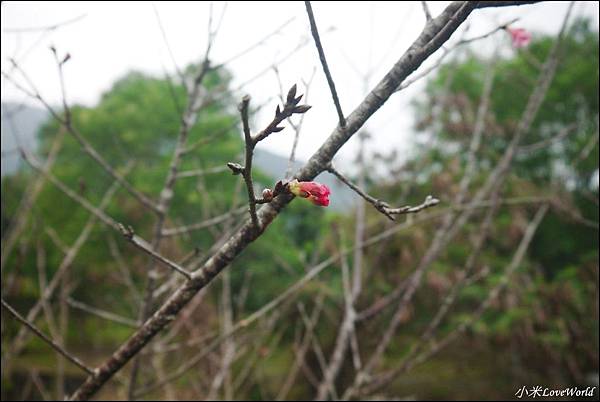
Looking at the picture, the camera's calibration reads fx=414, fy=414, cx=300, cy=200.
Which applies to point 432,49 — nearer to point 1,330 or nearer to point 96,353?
point 1,330

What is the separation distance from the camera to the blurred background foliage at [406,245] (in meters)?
3.52

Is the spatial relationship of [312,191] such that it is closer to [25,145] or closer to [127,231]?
[127,231]

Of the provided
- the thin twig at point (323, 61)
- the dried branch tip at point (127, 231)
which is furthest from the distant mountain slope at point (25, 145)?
the dried branch tip at point (127, 231)

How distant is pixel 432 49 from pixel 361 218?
2.34 meters

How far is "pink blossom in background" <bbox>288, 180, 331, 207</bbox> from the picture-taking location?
84 centimetres

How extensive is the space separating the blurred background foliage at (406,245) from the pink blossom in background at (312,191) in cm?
70

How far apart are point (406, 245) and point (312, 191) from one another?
7.03 metres

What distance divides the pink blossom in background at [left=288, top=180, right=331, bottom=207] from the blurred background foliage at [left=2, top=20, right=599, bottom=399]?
70cm

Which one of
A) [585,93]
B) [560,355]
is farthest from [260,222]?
[585,93]

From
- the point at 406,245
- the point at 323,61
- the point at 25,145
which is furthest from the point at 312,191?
the point at 406,245

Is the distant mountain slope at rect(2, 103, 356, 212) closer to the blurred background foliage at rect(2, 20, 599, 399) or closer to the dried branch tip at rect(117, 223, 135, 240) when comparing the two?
the blurred background foliage at rect(2, 20, 599, 399)

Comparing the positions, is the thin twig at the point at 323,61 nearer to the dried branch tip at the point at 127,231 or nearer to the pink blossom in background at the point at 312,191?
the pink blossom in background at the point at 312,191

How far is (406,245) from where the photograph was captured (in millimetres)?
7559

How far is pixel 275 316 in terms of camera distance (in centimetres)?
258
